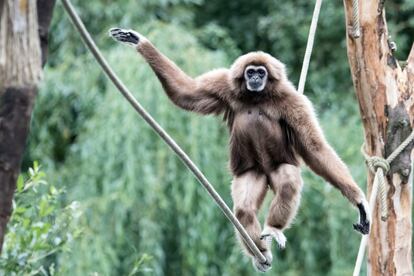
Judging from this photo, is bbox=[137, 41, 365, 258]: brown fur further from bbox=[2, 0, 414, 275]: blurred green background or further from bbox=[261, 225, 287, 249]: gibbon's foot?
bbox=[2, 0, 414, 275]: blurred green background

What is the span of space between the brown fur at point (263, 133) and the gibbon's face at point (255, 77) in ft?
0.12

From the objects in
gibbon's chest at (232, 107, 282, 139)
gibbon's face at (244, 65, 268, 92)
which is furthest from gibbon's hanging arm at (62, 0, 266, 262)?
gibbon's face at (244, 65, 268, 92)

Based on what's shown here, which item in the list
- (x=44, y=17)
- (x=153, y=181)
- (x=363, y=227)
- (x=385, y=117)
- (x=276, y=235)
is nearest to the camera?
(x=44, y=17)

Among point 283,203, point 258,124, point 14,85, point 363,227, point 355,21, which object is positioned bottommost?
point 283,203

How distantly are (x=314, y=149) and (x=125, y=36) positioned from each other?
1.40 meters

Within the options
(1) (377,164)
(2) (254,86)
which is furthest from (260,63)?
(1) (377,164)

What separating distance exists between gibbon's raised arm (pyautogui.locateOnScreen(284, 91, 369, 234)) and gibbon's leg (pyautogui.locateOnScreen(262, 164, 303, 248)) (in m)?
0.15

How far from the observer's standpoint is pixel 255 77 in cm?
615

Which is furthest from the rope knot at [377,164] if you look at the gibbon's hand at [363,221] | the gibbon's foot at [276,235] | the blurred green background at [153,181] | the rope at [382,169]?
the blurred green background at [153,181]

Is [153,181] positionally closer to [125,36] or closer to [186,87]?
[186,87]

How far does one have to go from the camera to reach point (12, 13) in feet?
12.1

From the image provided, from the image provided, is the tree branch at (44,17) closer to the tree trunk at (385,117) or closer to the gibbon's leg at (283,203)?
the gibbon's leg at (283,203)

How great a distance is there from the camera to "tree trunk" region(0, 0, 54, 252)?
365 centimetres

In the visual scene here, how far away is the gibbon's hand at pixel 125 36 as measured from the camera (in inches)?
238
